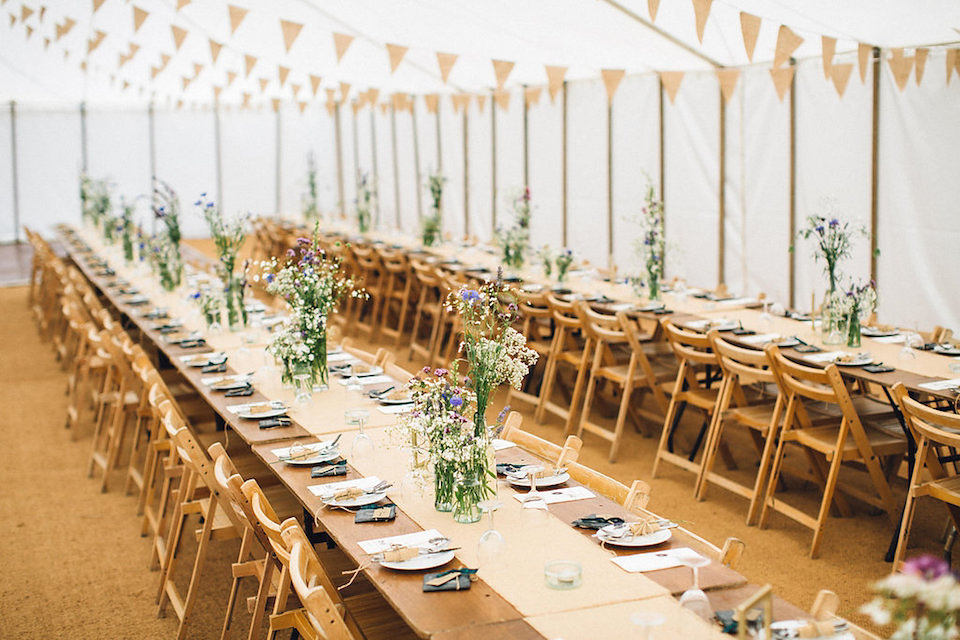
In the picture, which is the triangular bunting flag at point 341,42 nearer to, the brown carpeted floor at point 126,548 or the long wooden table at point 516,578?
the brown carpeted floor at point 126,548

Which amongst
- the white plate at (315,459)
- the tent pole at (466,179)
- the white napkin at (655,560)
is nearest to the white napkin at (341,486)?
the white plate at (315,459)

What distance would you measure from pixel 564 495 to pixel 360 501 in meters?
0.71

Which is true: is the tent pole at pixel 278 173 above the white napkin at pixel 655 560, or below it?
above

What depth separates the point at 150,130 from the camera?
2019 centimetres

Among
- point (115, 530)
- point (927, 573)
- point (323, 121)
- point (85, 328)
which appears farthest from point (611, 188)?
point (323, 121)

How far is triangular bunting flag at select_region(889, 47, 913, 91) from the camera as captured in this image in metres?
7.01

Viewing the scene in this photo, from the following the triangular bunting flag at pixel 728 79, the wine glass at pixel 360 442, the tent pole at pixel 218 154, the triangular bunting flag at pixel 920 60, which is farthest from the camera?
the tent pole at pixel 218 154

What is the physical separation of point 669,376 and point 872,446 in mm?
1781

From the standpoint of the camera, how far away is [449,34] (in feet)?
29.1

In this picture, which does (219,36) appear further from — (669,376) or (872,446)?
(872,446)

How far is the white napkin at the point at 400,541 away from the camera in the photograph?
10.2 ft

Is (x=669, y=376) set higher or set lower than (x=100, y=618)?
higher

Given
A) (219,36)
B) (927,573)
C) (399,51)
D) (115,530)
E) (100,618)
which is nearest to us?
(927,573)

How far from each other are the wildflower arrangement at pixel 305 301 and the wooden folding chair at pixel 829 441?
88.4 inches
